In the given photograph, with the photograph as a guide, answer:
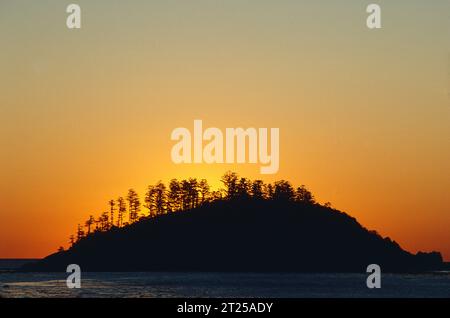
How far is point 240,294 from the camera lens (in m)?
132
